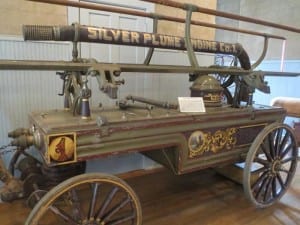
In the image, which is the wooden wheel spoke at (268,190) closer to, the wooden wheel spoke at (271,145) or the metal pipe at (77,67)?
the wooden wheel spoke at (271,145)

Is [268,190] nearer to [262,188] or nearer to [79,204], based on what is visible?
[262,188]

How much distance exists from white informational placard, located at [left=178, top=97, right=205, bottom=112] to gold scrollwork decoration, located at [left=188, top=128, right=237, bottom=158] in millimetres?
154

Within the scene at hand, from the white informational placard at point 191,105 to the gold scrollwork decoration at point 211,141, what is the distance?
154mm

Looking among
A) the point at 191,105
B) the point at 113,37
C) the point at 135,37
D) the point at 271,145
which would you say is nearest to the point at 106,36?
the point at 113,37

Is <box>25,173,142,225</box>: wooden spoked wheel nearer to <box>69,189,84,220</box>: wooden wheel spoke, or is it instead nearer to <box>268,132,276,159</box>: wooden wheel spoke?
<box>69,189,84,220</box>: wooden wheel spoke

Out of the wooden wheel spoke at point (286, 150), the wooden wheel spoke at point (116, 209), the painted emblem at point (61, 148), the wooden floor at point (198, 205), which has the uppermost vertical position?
the painted emblem at point (61, 148)

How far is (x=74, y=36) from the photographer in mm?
1519

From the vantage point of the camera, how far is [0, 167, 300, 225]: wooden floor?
1.99 metres

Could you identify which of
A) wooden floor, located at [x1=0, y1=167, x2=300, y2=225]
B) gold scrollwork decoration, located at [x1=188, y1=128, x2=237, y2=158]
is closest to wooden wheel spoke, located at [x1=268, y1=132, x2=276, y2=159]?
gold scrollwork decoration, located at [x1=188, y1=128, x2=237, y2=158]

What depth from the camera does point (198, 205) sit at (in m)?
2.21

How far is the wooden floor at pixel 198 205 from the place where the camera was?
6.53ft

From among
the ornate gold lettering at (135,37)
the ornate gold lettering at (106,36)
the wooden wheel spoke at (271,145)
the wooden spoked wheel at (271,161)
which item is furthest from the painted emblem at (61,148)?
the wooden wheel spoke at (271,145)

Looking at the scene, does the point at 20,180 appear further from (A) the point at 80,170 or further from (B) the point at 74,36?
(B) the point at 74,36

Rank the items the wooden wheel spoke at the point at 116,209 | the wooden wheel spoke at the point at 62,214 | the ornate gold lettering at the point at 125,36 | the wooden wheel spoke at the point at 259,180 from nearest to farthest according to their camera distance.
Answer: the wooden wheel spoke at the point at 62,214 → the wooden wheel spoke at the point at 116,209 → the ornate gold lettering at the point at 125,36 → the wooden wheel spoke at the point at 259,180
